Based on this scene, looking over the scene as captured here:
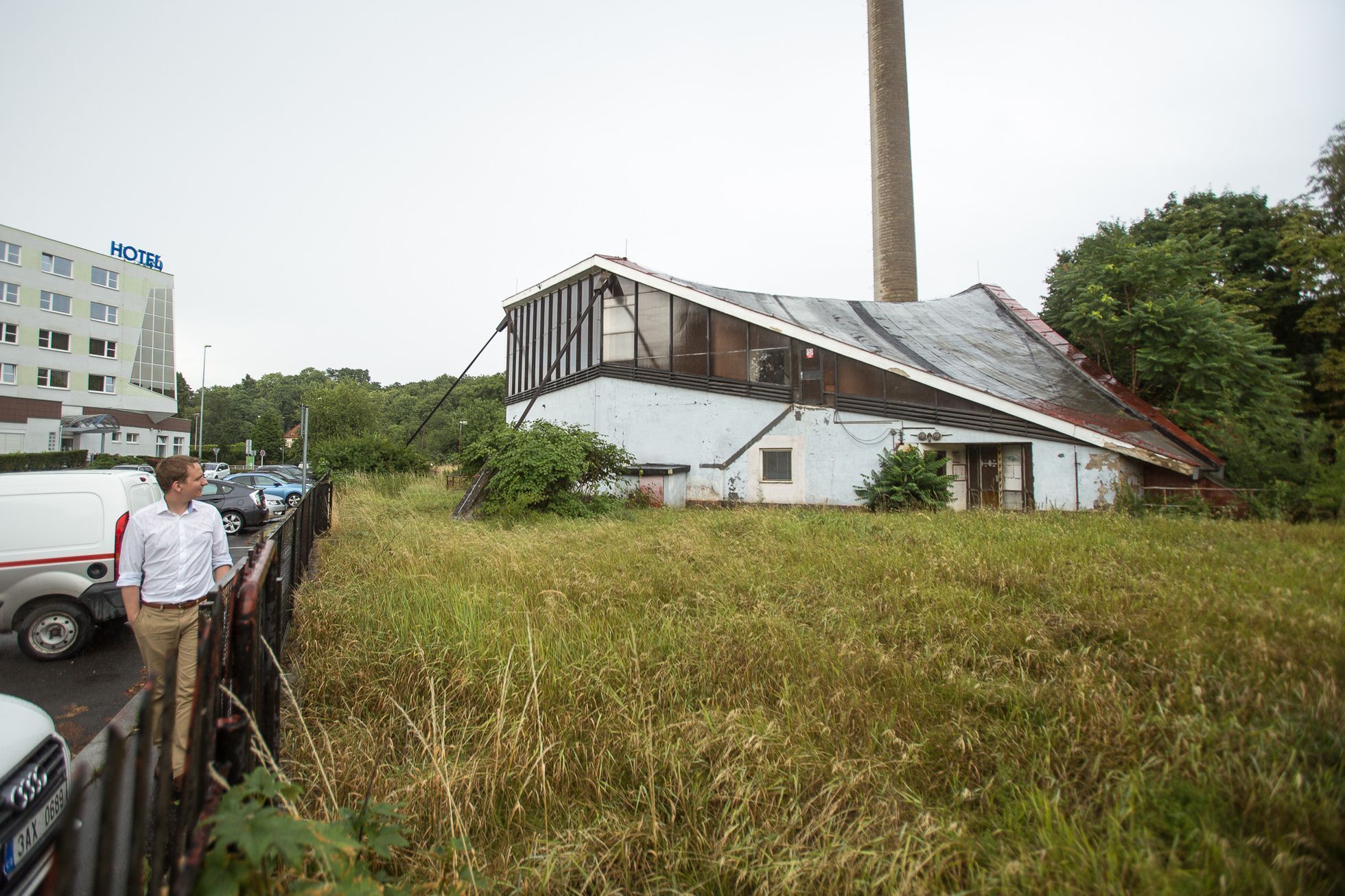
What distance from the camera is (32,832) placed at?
8.11ft

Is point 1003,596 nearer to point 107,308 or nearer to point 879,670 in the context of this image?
point 879,670

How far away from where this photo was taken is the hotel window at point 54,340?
37688 mm

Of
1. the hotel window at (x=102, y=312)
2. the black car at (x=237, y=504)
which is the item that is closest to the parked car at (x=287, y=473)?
the black car at (x=237, y=504)

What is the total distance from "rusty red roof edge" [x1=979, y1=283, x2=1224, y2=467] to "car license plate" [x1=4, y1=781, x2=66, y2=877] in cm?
1414

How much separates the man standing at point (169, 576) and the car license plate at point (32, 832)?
0.75 meters

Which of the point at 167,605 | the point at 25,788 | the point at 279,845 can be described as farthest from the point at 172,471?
the point at 279,845

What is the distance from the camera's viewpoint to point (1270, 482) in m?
7.28

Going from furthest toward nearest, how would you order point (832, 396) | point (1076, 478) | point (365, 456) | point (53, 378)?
point (53, 378) → point (365, 456) → point (832, 396) → point (1076, 478)

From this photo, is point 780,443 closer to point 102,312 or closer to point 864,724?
point 864,724

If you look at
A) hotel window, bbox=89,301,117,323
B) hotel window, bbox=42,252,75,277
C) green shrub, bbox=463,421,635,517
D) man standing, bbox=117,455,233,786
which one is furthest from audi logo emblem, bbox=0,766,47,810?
hotel window, bbox=89,301,117,323

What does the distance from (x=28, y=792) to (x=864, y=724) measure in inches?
146

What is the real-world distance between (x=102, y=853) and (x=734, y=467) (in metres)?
15.0

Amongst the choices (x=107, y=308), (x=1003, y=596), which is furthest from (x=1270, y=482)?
(x=107, y=308)

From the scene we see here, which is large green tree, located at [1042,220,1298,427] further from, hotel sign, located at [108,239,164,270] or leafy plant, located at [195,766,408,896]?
hotel sign, located at [108,239,164,270]
